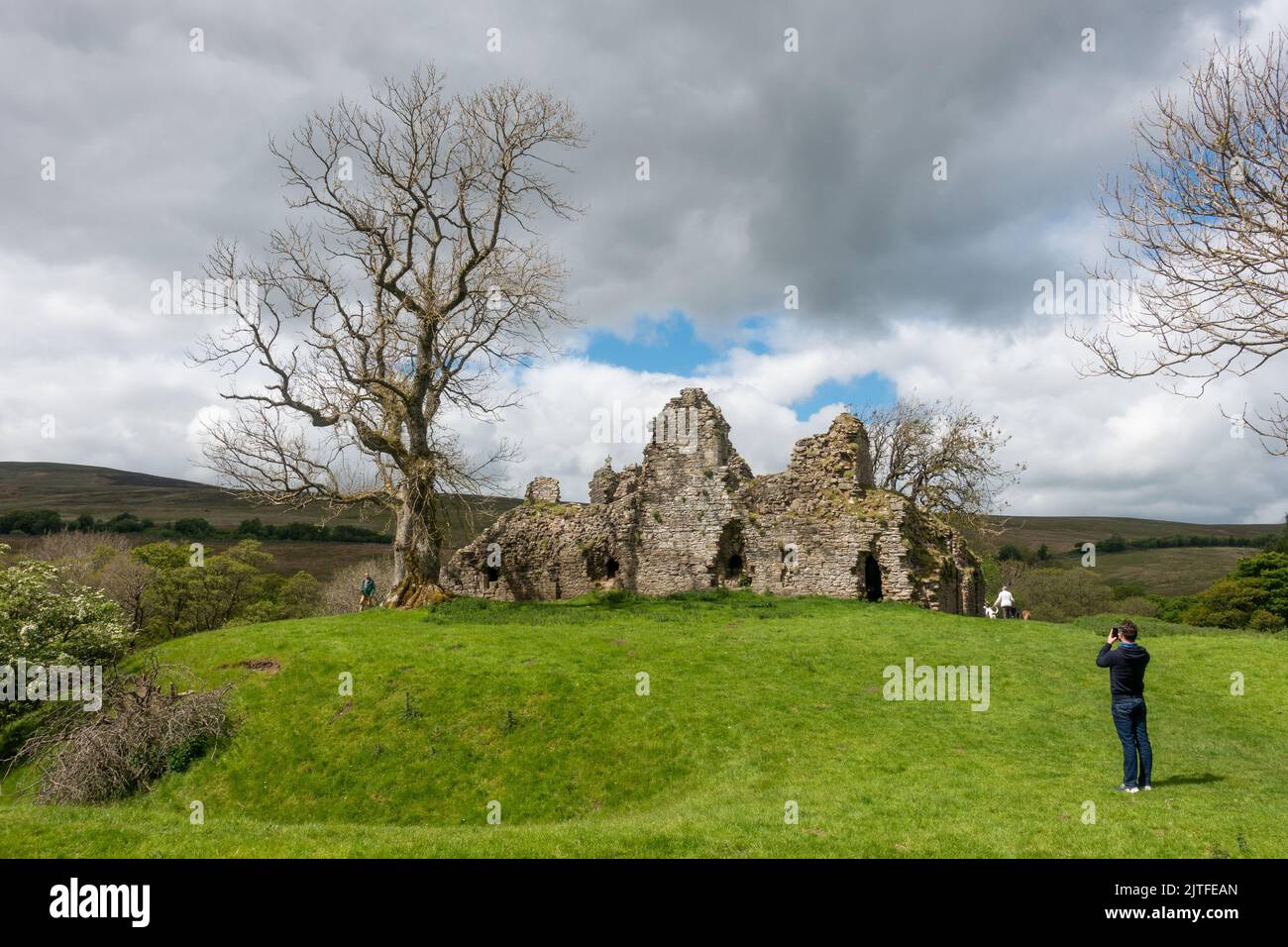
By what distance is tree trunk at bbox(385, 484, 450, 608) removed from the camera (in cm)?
2917

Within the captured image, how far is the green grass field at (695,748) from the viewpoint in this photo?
9.88 metres

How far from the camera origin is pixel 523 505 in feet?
126

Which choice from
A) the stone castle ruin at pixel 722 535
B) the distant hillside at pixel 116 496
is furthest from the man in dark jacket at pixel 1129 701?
the distant hillside at pixel 116 496

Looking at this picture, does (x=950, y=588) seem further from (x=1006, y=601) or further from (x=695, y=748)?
(x=695, y=748)

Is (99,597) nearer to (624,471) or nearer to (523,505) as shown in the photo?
(523,505)

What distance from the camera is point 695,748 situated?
1538 centimetres

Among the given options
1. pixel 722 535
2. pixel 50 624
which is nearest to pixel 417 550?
pixel 50 624

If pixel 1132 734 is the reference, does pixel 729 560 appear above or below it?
above

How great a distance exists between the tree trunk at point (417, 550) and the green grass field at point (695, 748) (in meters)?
4.02

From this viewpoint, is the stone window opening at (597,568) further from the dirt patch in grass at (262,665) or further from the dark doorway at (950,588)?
the dirt patch in grass at (262,665)

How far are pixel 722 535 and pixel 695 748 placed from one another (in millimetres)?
17866
